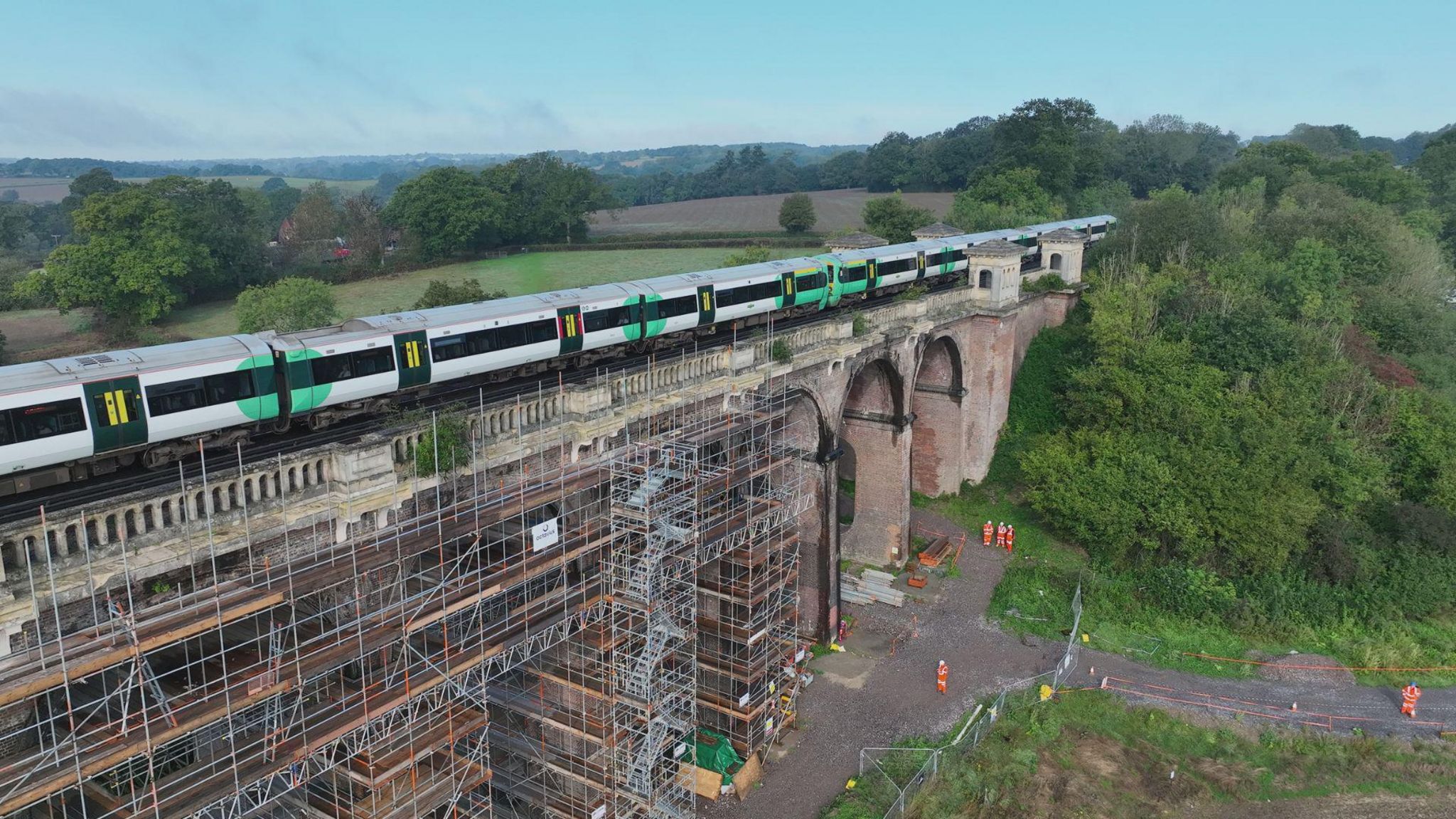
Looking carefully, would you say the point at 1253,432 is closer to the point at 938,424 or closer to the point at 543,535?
the point at 938,424

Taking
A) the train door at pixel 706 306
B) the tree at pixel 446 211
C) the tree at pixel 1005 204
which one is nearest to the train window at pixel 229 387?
the train door at pixel 706 306

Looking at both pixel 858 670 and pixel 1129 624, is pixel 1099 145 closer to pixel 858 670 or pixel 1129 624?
pixel 1129 624

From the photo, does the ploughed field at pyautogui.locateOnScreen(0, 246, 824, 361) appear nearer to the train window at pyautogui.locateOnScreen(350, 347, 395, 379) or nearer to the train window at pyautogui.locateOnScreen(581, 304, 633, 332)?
the train window at pyautogui.locateOnScreen(581, 304, 633, 332)

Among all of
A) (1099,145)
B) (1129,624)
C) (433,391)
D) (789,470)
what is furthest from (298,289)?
(1099,145)

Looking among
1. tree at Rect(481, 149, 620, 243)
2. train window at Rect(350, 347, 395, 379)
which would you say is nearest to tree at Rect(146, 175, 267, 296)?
tree at Rect(481, 149, 620, 243)

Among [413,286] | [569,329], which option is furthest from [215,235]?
[569,329]
